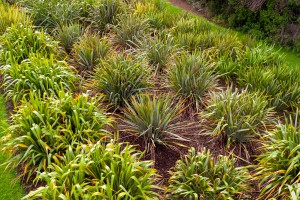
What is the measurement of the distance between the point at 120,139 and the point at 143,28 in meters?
3.41

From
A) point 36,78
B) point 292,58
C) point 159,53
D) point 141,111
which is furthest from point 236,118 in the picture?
point 292,58

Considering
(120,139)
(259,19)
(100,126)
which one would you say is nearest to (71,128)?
(100,126)

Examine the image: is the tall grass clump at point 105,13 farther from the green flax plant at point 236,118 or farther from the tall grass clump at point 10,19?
the green flax plant at point 236,118

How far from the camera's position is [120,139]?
4770 mm

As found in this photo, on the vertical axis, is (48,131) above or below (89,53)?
below

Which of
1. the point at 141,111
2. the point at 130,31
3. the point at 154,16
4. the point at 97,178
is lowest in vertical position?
the point at 97,178

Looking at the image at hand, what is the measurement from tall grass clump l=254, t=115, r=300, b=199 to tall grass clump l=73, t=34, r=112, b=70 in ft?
10.9

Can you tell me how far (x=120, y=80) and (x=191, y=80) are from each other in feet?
3.65

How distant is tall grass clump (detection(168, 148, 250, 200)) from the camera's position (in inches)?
146

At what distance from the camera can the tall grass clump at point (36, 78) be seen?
512 centimetres

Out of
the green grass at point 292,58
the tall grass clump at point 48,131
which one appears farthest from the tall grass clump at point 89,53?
the green grass at point 292,58

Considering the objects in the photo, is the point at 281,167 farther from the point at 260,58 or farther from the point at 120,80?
the point at 260,58

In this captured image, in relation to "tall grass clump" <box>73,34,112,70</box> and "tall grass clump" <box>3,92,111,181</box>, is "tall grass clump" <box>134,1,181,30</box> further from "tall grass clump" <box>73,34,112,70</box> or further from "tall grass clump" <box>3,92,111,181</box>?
"tall grass clump" <box>3,92,111,181</box>

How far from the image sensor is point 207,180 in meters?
3.83
